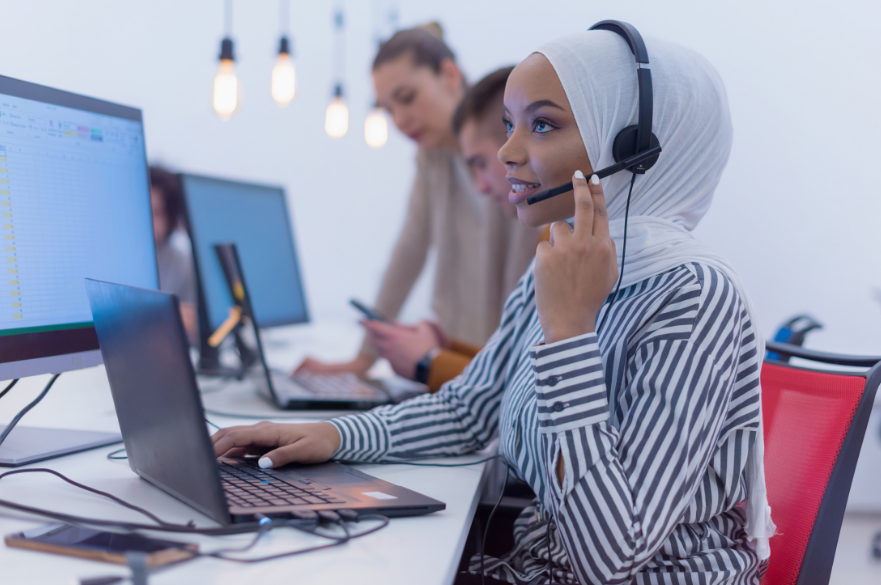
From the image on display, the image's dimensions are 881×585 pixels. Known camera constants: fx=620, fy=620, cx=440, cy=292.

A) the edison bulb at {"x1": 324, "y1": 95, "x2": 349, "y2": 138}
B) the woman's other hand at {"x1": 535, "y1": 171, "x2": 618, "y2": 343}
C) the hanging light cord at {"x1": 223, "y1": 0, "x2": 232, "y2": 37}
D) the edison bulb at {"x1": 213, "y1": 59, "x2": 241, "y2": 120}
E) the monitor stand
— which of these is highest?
the hanging light cord at {"x1": 223, "y1": 0, "x2": 232, "y2": 37}

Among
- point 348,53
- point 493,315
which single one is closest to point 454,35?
point 348,53

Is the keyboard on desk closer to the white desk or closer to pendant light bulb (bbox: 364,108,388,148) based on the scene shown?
the white desk

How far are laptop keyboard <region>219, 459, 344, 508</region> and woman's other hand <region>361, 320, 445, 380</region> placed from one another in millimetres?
712

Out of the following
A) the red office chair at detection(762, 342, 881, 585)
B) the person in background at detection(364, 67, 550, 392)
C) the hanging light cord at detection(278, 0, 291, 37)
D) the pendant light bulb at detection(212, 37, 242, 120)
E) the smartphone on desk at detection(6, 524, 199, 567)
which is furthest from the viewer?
the hanging light cord at detection(278, 0, 291, 37)

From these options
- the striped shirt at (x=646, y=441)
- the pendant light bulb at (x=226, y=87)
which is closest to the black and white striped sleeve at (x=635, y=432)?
the striped shirt at (x=646, y=441)

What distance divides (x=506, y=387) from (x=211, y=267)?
0.90 metres

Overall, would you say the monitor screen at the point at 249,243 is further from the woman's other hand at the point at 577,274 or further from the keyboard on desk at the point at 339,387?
the woman's other hand at the point at 577,274

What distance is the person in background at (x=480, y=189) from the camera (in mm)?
1397

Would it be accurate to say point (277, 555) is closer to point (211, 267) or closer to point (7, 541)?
point (7, 541)

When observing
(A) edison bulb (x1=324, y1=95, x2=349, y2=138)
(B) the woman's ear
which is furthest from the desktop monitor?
(A) edison bulb (x1=324, y1=95, x2=349, y2=138)

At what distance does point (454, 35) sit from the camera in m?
3.10

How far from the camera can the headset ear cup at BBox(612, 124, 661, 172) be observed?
782 mm

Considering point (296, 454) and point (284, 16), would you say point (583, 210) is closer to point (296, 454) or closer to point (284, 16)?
point (296, 454)

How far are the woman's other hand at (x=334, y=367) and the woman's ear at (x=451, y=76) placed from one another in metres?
0.93
